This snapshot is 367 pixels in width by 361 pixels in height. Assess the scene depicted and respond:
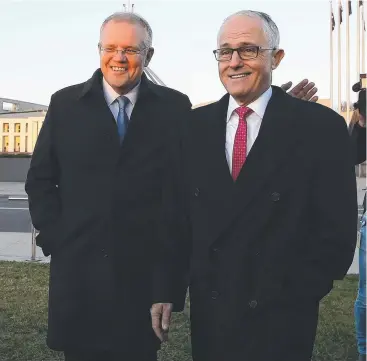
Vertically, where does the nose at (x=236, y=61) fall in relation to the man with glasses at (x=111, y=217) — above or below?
above

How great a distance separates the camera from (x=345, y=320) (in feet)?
15.7

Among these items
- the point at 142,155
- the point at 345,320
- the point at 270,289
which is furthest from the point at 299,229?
the point at 345,320

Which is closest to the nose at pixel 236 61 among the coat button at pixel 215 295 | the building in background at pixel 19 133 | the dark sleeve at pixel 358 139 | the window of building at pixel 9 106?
the coat button at pixel 215 295

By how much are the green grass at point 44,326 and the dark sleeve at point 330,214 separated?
2.44 m

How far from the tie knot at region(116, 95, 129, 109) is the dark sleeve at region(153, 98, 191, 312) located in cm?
32

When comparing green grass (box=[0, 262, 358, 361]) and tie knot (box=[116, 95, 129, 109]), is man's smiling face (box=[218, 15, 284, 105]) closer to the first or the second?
tie knot (box=[116, 95, 129, 109])

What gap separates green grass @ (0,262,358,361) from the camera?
3.97 meters

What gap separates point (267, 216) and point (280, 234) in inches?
2.8

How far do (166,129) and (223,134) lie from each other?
0.44m

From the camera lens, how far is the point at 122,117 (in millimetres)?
2191

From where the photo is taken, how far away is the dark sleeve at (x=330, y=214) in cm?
170

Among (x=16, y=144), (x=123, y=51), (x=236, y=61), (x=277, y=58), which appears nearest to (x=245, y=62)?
(x=236, y=61)

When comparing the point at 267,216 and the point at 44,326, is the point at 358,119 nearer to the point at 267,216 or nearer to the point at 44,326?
the point at 267,216

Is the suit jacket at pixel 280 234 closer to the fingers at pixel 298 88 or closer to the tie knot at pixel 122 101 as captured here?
the fingers at pixel 298 88
